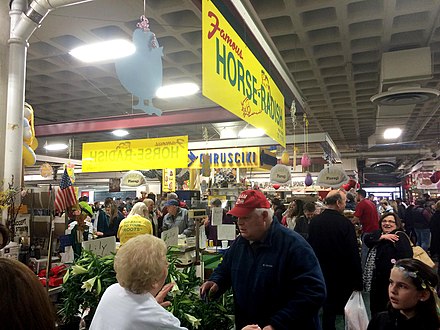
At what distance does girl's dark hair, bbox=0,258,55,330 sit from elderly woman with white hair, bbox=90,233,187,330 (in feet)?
2.06

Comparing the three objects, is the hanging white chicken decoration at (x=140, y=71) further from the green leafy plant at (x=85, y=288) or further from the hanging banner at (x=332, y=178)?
the hanging banner at (x=332, y=178)

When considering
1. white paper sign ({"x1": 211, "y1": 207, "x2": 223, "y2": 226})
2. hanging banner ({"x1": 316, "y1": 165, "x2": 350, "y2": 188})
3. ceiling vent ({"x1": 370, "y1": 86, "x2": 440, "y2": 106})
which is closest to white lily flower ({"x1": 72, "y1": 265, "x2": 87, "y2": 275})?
white paper sign ({"x1": 211, "y1": 207, "x2": 223, "y2": 226})

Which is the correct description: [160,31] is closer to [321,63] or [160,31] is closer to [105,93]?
[321,63]

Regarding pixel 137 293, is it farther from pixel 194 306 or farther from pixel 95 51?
pixel 95 51

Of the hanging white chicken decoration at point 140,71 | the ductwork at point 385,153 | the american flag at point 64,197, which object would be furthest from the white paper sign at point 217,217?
the ductwork at point 385,153

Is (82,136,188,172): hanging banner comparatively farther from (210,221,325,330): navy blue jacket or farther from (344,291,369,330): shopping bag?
(210,221,325,330): navy blue jacket

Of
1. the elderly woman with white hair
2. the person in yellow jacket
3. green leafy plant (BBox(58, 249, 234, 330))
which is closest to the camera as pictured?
the elderly woman with white hair

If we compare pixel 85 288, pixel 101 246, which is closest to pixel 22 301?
pixel 85 288

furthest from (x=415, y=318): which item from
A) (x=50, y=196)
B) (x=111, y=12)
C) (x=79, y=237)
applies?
(x=111, y=12)

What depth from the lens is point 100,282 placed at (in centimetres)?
247

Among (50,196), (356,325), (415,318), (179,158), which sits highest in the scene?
(179,158)

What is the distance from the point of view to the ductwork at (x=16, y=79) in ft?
11.1

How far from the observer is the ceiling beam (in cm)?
766

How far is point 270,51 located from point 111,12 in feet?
6.79
